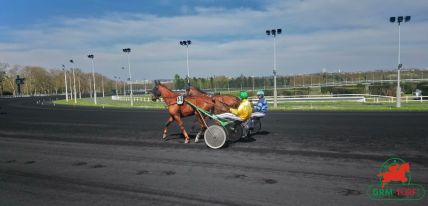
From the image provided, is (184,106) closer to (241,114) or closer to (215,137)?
(215,137)

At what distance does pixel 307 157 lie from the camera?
28.3 ft

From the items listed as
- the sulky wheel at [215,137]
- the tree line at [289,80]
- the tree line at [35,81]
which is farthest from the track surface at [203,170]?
the tree line at [35,81]

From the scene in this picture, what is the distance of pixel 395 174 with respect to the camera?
677 centimetres

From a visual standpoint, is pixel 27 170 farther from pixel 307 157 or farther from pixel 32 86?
pixel 32 86

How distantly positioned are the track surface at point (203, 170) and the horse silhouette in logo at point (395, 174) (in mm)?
169

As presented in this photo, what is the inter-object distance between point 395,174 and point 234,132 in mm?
5050

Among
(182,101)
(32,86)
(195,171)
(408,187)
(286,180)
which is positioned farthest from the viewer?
(32,86)

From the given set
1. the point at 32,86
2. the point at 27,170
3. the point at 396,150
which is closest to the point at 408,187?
the point at 396,150

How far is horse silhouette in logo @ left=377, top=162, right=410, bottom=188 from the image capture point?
21.1 feet

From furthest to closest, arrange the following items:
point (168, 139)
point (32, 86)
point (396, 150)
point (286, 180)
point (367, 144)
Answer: point (32, 86) → point (168, 139) → point (367, 144) → point (396, 150) → point (286, 180)

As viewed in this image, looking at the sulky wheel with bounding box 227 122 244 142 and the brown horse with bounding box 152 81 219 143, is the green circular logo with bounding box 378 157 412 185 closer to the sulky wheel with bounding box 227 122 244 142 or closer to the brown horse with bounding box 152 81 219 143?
the sulky wheel with bounding box 227 122 244 142

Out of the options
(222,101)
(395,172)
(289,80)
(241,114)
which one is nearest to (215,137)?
(241,114)

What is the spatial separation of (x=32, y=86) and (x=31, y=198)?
148m

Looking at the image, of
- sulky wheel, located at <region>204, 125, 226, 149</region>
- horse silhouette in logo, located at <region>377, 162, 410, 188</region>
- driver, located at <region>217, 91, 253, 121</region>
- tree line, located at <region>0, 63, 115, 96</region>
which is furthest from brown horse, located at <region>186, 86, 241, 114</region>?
tree line, located at <region>0, 63, 115, 96</region>
